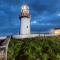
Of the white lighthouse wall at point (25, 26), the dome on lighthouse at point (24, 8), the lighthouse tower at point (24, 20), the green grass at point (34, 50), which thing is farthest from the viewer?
the dome on lighthouse at point (24, 8)

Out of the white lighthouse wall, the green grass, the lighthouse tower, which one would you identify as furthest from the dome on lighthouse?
the green grass

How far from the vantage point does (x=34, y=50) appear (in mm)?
29172

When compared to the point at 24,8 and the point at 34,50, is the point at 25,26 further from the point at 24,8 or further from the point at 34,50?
the point at 34,50

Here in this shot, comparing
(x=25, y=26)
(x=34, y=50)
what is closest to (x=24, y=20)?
(x=25, y=26)

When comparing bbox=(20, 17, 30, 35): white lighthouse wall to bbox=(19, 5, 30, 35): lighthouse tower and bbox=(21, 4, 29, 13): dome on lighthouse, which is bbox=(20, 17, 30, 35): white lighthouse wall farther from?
bbox=(21, 4, 29, 13): dome on lighthouse

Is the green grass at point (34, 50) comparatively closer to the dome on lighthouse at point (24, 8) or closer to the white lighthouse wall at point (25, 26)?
the white lighthouse wall at point (25, 26)

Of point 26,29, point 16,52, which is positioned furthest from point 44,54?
point 26,29

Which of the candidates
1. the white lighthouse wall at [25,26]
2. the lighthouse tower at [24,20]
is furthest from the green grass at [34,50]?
the lighthouse tower at [24,20]

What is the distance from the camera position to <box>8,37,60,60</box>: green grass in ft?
90.9

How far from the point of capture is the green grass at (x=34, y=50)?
90.9 feet

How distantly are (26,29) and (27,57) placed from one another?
15.1 m

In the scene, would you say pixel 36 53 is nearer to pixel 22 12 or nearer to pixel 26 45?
pixel 26 45

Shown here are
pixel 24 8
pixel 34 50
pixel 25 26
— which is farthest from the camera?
pixel 24 8

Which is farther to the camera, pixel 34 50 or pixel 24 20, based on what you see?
pixel 24 20
